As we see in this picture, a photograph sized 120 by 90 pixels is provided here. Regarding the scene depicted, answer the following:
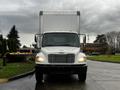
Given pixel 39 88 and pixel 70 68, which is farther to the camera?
pixel 70 68

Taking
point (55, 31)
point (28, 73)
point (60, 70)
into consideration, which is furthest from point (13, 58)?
point (60, 70)

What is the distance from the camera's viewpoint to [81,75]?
15.6 metres

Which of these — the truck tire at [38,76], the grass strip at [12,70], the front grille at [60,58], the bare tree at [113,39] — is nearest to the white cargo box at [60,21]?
the grass strip at [12,70]

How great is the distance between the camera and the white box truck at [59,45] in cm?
1477

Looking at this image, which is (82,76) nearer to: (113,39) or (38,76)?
(38,76)

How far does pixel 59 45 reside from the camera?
15.9 meters

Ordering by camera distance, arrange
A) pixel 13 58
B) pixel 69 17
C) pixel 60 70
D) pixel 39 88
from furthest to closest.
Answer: pixel 13 58
pixel 69 17
pixel 60 70
pixel 39 88

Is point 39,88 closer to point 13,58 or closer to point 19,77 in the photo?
point 19,77

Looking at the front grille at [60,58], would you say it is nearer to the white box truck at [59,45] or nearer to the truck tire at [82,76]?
the white box truck at [59,45]

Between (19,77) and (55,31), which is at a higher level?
(55,31)

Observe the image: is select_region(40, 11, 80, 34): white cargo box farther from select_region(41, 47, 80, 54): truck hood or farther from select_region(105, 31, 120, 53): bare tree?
select_region(105, 31, 120, 53): bare tree

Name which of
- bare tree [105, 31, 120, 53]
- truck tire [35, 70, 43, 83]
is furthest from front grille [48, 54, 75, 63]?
bare tree [105, 31, 120, 53]

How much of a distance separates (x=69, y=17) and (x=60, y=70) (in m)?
4.24

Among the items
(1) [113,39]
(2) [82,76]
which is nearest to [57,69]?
(2) [82,76]
